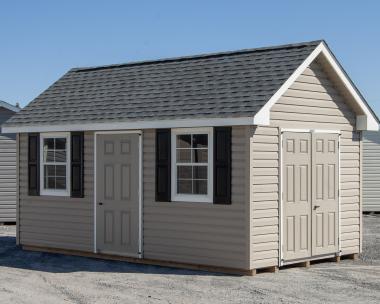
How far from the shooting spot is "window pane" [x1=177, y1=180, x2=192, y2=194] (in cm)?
1382

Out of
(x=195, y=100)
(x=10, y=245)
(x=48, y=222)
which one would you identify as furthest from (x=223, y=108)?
(x=10, y=245)

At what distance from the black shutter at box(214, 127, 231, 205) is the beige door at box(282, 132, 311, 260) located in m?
1.10

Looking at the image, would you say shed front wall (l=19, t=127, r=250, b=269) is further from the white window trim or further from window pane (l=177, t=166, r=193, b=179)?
window pane (l=177, t=166, r=193, b=179)

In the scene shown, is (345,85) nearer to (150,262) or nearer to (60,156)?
(150,262)

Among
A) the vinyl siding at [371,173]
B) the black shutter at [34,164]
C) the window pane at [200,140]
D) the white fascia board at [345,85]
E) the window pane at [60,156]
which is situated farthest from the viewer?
the vinyl siding at [371,173]

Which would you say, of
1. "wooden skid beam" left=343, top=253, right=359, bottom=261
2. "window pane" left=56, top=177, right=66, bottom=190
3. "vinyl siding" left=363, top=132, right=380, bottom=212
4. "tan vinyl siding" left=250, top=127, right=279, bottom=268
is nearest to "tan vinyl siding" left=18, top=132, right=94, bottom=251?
"window pane" left=56, top=177, right=66, bottom=190

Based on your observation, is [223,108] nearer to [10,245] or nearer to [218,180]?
[218,180]

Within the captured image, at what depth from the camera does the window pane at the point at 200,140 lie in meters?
13.5

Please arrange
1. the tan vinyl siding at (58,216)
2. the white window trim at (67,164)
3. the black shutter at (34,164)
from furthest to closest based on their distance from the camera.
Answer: the black shutter at (34,164)
the white window trim at (67,164)
the tan vinyl siding at (58,216)

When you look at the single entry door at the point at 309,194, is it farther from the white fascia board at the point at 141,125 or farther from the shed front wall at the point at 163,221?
the white fascia board at the point at 141,125

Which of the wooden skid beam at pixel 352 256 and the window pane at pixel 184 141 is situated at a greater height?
the window pane at pixel 184 141

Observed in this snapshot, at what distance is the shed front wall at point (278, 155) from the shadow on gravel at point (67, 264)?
113 centimetres

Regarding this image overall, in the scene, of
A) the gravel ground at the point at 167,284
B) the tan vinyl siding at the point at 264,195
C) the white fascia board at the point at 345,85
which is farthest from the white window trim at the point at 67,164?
the white fascia board at the point at 345,85

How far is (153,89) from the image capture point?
1527 cm
